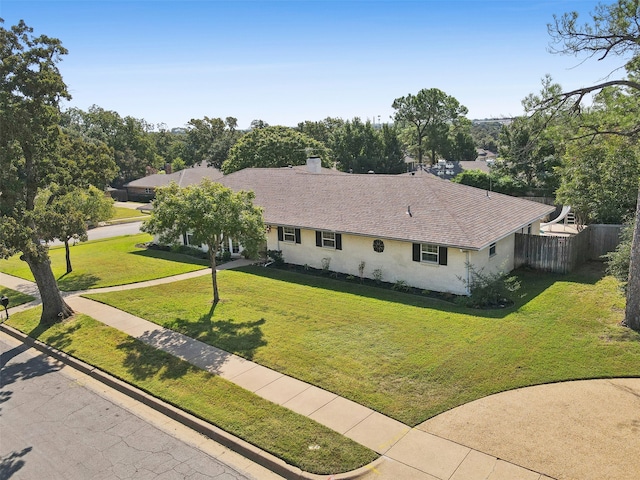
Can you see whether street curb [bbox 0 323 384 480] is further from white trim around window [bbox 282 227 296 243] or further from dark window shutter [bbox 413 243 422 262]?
white trim around window [bbox 282 227 296 243]

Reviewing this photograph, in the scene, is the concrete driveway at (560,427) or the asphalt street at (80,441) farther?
the asphalt street at (80,441)

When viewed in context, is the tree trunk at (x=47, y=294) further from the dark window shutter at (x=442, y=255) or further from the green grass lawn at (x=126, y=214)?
the green grass lawn at (x=126, y=214)

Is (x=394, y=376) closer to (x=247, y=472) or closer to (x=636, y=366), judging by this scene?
(x=247, y=472)

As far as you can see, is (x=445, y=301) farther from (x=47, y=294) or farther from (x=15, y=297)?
(x=15, y=297)

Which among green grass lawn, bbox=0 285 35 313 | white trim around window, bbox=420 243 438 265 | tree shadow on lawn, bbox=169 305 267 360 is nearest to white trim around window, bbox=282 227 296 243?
white trim around window, bbox=420 243 438 265

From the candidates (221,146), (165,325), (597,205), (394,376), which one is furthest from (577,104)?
(221,146)

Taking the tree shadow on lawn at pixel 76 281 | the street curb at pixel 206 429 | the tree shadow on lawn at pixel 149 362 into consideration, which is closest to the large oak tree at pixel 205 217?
the tree shadow on lawn at pixel 149 362
